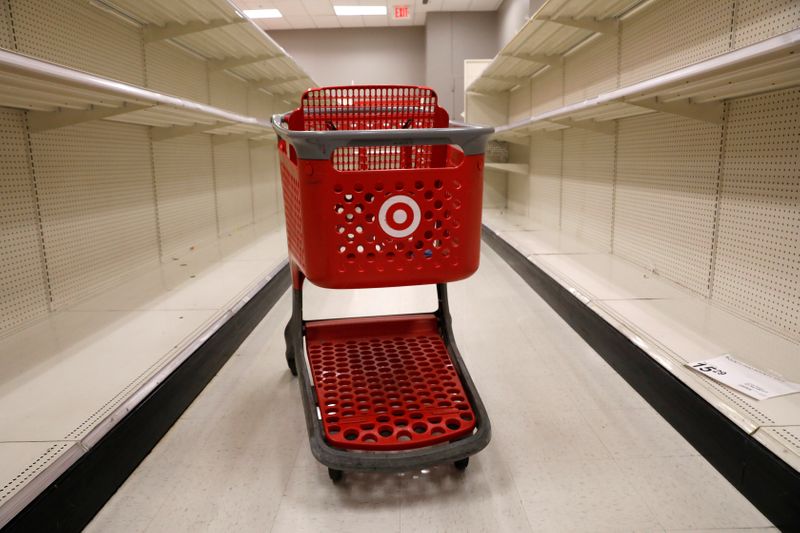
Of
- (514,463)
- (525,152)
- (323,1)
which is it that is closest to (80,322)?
Result: (514,463)

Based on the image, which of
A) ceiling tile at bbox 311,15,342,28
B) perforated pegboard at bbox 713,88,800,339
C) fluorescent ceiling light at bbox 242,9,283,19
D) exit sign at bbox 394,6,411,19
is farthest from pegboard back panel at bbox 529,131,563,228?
fluorescent ceiling light at bbox 242,9,283,19

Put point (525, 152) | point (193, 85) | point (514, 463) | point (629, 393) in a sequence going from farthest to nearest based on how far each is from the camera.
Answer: point (525, 152), point (193, 85), point (629, 393), point (514, 463)

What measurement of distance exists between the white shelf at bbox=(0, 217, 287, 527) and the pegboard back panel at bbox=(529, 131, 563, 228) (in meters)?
3.05

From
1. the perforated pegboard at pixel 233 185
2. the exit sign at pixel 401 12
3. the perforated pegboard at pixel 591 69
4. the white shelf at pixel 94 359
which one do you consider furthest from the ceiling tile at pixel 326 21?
the white shelf at pixel 94 359

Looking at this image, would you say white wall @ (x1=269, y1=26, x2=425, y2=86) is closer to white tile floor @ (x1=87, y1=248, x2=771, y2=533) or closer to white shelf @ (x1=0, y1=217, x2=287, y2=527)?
white shelf @ (x1=0, y1=217, x2=287, y2=527)

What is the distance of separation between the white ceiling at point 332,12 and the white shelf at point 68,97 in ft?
21.9

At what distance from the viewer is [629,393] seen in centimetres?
200

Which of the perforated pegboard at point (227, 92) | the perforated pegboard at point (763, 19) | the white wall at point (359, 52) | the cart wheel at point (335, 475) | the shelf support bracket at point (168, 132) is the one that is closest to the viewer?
the cart wheel at point (335, 475)

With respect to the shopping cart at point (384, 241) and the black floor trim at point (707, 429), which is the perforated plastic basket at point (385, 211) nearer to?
the shopping cart at point (384, 241)

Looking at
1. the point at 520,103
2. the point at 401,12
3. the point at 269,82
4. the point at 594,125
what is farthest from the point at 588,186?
the point at 401,12

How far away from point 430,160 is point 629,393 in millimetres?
1177

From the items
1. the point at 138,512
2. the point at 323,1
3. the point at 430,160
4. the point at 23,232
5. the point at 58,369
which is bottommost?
the point at 138,512

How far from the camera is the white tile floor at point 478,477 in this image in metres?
1.32

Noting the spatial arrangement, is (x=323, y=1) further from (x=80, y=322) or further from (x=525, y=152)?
(x=80, y=322)
